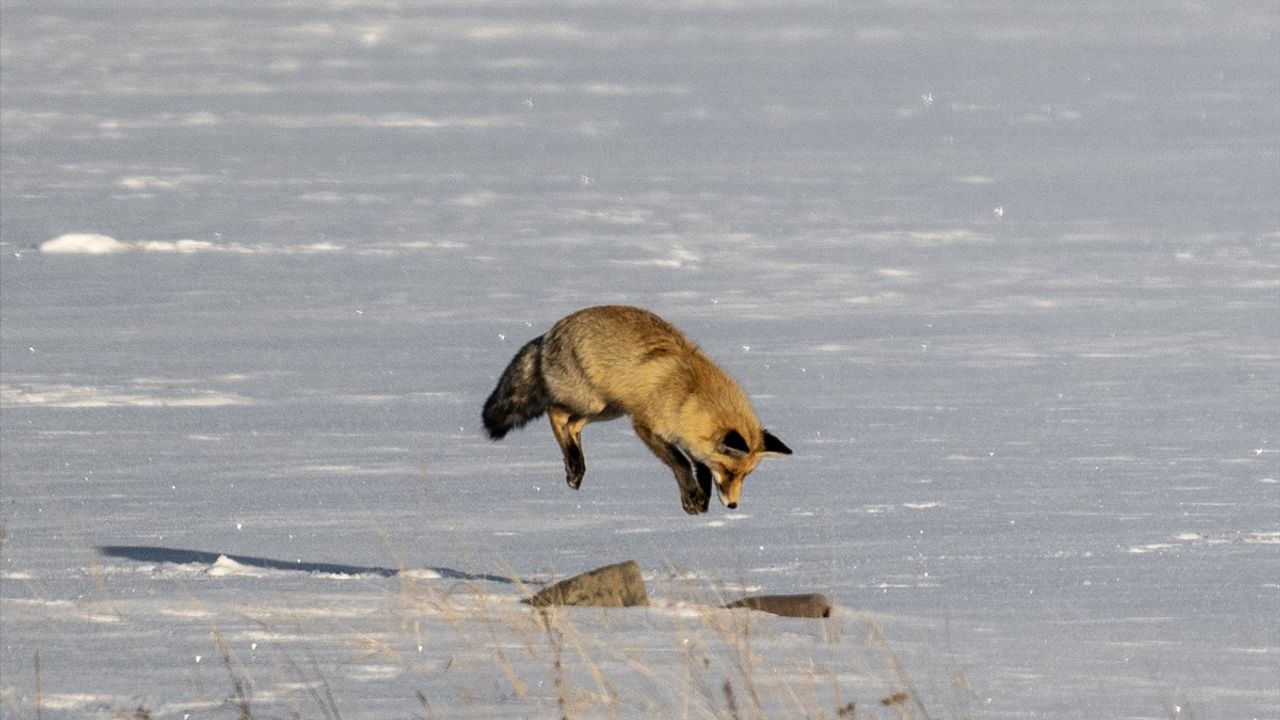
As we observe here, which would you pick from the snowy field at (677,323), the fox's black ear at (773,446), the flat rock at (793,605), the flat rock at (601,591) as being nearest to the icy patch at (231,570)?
the snowy field at (677,323)

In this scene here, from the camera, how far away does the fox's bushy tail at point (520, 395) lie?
7996 mm

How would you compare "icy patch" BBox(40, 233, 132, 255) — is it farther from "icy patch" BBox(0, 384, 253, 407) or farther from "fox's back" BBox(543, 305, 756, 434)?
"fox's back" BBox(543, 305, 756, 434)

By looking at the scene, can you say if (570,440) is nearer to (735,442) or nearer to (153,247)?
(735,442)

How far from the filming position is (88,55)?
27.7 meters

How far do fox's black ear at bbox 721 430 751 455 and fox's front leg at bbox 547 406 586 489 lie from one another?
68 centimetres

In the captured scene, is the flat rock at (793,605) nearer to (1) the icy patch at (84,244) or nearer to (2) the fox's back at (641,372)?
(2) the fox's back at (641,372)

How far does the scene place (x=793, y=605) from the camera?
19.1ft

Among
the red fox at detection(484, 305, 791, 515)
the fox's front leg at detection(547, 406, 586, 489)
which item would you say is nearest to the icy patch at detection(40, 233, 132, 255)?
the fox's front leg at detection(547, 406, 586, 489)

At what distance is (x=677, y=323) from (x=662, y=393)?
5792 millimetres

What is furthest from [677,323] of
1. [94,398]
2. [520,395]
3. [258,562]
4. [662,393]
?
[258,562]

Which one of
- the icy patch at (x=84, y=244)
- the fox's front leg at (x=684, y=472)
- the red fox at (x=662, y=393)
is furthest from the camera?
Result: the icy patch at (x=84, y=244)

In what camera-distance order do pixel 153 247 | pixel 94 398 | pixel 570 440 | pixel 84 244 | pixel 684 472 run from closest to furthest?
pixel 684 472 → pixel 570 440 → pixel 94 398 → pixel 84 244 → pixel 153 247

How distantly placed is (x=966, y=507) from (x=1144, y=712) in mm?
3739

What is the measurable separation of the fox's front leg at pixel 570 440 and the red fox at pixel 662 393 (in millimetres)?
82
